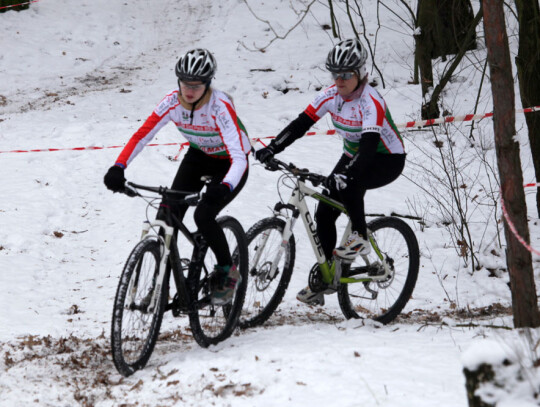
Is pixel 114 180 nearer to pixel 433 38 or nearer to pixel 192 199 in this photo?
pixel 192 199

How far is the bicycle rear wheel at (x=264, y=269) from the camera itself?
5656mm

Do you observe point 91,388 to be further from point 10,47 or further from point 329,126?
point 10,47

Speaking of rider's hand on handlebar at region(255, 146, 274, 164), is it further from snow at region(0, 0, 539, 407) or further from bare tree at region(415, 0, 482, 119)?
bare tree at region(415, 0, 482, 119)

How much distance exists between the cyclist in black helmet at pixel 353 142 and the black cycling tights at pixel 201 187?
0.36 metres

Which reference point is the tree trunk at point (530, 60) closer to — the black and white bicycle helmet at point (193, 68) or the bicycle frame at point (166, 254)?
the black and white bicycle helmet at point (193, 68)

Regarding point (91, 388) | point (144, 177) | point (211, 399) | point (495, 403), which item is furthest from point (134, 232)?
point (495, 403)


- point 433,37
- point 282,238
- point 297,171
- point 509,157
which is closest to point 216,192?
point 297,171

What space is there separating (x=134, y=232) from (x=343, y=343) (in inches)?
179

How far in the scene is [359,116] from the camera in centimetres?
561

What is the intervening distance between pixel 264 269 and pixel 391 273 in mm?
1197

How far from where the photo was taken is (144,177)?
10.3 meters

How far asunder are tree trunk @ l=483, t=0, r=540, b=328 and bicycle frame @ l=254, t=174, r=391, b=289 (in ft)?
5.69

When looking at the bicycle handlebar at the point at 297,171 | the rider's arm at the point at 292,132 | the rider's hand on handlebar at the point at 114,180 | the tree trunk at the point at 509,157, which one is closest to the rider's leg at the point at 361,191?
the bicycle handlebar at the point at 297,171

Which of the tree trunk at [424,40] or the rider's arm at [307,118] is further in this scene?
the tree trunk at [424,40]
